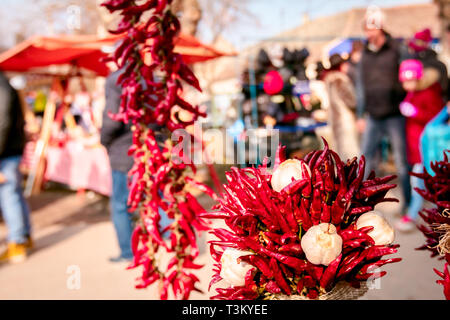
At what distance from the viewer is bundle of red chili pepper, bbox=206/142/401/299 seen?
108 cm

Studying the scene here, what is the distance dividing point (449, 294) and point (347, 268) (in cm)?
33

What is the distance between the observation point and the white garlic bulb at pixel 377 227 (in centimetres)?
110

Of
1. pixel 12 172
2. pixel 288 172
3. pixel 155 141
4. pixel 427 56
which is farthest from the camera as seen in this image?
pixel 427 56

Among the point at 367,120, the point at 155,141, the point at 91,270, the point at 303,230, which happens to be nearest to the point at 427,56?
the point at 367,120

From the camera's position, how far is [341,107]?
672 cm

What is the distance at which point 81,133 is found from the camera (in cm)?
687

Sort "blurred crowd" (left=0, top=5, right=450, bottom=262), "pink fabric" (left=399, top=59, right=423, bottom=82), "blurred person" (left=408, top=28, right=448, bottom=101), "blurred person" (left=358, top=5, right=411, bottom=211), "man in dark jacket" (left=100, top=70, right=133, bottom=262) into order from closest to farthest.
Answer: "man in dark jacket" (left=100, top=70, right=133, bottom=262)
"blurred crowd" (left=0, top=5, right=450, bottom=262)
"pink fabric" (left=399, top=59, right=423, bottom=82)
"blurred person" (left=408, top=28, right=448, bottom=101)
"blurred person" (left=358, top=5, right=411, bottom=211)

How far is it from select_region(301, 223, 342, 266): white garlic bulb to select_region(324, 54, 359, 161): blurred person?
564 centimetres

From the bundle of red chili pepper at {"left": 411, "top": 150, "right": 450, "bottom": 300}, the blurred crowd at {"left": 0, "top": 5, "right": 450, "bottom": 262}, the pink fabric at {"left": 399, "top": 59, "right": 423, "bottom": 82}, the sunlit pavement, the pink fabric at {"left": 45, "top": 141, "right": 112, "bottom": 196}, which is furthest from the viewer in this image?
the pink fabric at {"left": 45, "top": 141, "right": 112, "bottom": 196}

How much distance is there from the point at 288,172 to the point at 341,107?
5.92 meters

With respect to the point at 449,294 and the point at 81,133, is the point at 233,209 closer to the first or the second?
the point at 449,294

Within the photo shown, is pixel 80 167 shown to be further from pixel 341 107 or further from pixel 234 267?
pixel 234 267

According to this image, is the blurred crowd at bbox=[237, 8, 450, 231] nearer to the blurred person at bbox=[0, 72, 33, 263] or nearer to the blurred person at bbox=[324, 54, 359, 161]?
the blurred person at bbox=[324, 54, 359, 161]

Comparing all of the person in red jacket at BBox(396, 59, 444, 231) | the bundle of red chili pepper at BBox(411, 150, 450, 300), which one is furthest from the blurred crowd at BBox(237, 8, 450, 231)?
the bundle of red chili pepper at BBox(411, 150, 450, 300)
